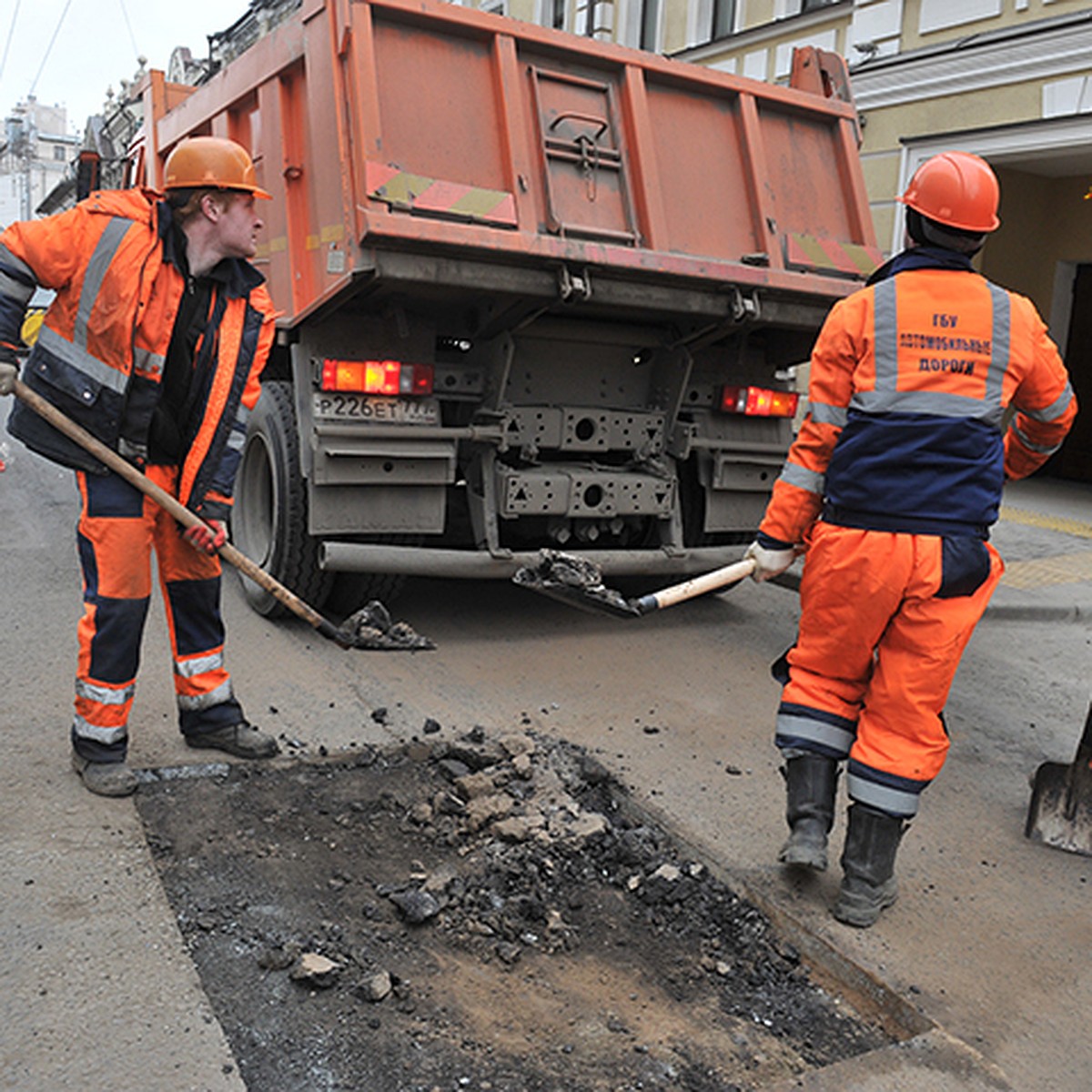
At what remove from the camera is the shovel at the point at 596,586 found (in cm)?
320

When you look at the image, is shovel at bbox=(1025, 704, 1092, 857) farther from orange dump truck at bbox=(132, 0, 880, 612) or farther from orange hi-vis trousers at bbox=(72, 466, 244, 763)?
orange hi-vis trousers at bbox=(72, 466, 244, 763)

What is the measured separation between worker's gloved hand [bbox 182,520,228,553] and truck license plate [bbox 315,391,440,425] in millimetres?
1309

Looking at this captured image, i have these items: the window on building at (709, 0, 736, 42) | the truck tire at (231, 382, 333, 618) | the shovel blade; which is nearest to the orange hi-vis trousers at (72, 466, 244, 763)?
the truck tire at (231, 382, 333, 618)

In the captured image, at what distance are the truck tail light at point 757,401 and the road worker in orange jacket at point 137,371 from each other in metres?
2.67

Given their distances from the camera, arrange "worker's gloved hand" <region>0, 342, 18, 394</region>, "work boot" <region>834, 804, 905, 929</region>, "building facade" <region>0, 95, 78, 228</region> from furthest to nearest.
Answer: "building facade" <region>0, 95, 78, 228</region>, "worker's gloved hand" <region>0, 342, 18, 394</region>, "work boot" <region>834, 804, 905, 929</region>

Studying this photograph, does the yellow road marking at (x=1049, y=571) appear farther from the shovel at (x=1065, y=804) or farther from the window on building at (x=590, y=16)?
the window on building at (x=590, y=16)

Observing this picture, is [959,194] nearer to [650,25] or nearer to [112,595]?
[112,595]

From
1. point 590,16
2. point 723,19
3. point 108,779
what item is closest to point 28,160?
point 590,16

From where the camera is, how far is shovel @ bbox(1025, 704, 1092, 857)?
3.53 m

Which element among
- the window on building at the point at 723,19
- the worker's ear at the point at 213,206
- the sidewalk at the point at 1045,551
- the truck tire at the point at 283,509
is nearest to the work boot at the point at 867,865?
the worker's ear at the point at 213,206

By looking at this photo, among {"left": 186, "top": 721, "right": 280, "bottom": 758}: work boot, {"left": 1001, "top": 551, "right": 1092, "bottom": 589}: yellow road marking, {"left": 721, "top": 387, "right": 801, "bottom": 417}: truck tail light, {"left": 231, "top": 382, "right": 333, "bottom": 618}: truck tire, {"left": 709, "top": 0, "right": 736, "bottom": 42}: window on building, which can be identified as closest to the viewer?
{"left": 186, "top": 721, "right": 280, "bottom": 758}: work boot

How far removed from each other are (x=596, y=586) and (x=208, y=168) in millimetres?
1671

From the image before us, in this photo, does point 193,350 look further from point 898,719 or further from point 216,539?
point 898,719

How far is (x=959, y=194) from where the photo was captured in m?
2.87
